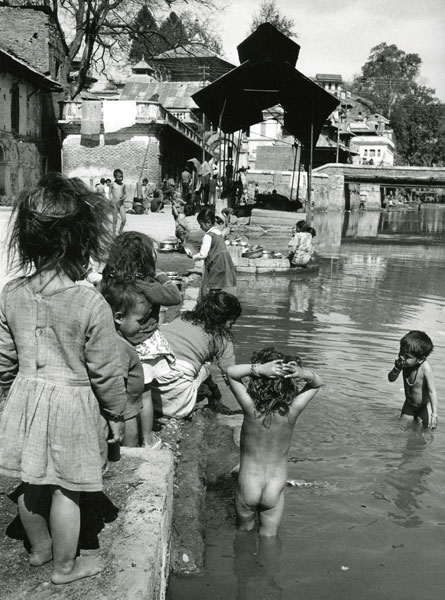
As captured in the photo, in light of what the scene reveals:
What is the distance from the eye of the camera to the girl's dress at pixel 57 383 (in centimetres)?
259

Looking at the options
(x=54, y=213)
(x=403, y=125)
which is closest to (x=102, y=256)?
(x=54, y=213)

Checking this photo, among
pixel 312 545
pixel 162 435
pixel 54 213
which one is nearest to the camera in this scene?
pixel 54 213

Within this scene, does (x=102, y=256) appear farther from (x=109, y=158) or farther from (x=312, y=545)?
(x=109, y=158)

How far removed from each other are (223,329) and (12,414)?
108 inches

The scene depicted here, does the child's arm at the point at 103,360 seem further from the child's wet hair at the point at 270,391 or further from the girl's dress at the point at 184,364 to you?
the girl's dress at the point at 184,364

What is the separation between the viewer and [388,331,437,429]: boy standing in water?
19.9ft

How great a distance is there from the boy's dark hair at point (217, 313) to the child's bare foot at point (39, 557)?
2.62 metres

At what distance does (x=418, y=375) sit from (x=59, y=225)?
444cm

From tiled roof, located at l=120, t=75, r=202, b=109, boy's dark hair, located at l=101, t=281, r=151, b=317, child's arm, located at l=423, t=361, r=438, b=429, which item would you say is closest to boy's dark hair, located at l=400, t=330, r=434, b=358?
child's arm, located at l=423, t=361, r=438, b=429

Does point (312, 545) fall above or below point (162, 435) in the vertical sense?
below

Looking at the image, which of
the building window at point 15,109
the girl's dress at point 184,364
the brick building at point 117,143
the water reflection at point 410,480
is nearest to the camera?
the water reflection at point 410,480

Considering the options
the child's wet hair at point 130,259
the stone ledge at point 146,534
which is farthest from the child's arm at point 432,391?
the stone ledge at point 146,534

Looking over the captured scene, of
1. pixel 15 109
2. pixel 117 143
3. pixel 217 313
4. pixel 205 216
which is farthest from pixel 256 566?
pixel 117 143

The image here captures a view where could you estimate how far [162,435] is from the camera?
15.7 ft
